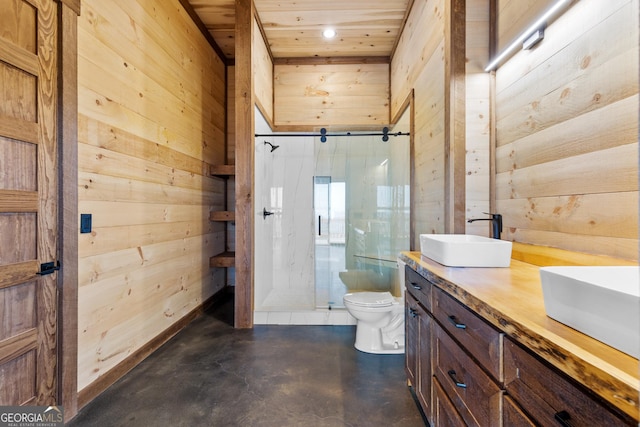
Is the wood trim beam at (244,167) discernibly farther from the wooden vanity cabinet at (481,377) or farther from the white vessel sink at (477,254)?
the white vessel sink at (477,254)

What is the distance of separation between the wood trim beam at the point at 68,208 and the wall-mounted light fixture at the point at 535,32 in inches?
93.4

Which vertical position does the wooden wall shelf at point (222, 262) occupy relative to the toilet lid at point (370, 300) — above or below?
above

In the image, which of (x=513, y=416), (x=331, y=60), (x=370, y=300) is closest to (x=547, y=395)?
(x=513, y=416)

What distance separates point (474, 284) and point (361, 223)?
2.26m

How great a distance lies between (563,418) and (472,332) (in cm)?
36

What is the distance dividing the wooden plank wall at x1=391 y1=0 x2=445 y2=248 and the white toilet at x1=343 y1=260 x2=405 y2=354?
1.74 ft

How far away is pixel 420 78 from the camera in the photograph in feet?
8.26

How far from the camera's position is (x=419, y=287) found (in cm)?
148

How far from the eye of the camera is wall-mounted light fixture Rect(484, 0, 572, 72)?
4.17 ft

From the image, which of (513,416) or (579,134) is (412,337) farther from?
(579,134)

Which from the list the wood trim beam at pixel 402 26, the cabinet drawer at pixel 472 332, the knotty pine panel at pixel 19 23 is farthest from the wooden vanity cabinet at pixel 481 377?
the wood trim beam at pixel 402 26

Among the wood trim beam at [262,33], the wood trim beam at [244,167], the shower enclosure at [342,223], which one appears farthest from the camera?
the shower enclosure at [342,223]

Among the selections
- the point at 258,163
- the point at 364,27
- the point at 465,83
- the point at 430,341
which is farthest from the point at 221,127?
the point at 430,341

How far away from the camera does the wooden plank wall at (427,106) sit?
2070 millimetres
